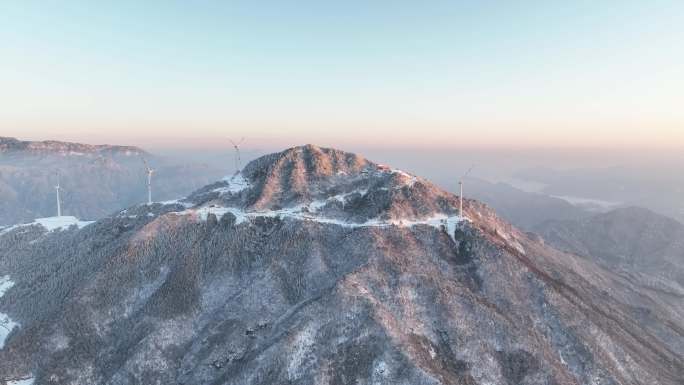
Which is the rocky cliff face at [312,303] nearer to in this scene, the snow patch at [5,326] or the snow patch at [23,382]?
the snow patch at [23,382]

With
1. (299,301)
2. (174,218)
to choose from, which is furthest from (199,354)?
(174,218)

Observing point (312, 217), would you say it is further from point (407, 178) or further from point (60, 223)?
point (60, 223)

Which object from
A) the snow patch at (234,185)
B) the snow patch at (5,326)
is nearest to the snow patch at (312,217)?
the snow patch at (234,185)

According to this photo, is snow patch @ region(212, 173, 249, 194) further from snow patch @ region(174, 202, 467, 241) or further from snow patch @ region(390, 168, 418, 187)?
snow patch @ region(390, 168, 418, 187)

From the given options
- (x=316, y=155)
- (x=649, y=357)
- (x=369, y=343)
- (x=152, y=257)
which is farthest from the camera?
(x=316, y=155)

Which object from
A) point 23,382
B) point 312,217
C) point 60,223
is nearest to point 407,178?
point 312,217

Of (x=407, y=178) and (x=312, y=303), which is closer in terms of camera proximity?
(x=312, y=303)

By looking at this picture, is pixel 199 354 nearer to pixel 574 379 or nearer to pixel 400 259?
pixel 400 259

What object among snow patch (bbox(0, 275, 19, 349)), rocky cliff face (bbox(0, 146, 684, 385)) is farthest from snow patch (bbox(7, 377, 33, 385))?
snow patch (bbox(0, 275, 19, 349))
